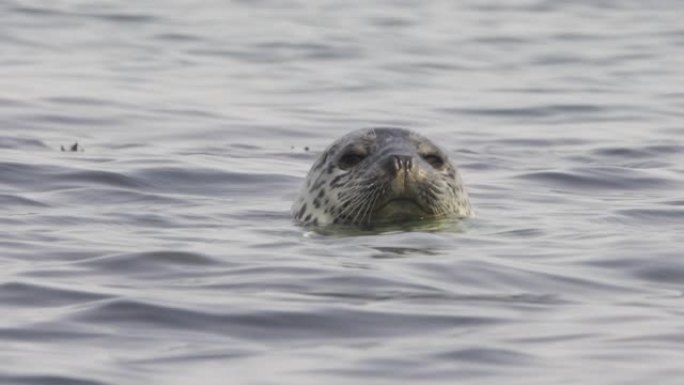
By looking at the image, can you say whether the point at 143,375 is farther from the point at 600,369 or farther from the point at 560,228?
the point at 560,228

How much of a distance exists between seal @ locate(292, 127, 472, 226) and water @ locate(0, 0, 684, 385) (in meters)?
0.22

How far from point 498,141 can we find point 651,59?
7.27 metres

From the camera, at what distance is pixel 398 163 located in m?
12.0

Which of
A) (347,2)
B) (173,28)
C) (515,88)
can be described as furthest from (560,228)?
(347,2)

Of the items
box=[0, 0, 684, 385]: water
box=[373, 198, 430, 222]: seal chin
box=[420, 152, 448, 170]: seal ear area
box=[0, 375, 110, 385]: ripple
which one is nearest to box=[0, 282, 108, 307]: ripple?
box=[0, 0, 684, 385]: water

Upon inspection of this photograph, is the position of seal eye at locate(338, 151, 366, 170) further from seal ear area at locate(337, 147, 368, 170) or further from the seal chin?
the seal chin

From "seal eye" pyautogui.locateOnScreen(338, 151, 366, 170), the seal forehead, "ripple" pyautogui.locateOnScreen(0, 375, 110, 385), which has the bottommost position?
"ripple" pyautogui.locateOnScreen(0, 375, 110, 385)

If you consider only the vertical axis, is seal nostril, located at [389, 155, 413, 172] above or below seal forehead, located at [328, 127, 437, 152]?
below

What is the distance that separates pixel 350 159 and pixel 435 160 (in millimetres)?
504

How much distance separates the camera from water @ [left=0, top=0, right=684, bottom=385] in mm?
8336

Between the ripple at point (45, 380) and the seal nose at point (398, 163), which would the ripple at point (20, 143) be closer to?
the seal nose at point (398, 163)

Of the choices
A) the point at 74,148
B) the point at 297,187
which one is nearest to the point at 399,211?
the point at 297,187

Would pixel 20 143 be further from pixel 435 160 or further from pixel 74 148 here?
pixel 435 160

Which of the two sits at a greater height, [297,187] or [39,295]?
[39,295]
